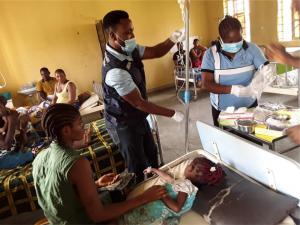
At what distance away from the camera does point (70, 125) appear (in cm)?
119

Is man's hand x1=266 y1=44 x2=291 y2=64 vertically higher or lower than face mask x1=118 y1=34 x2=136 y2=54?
lower

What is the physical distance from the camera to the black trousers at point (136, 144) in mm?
1916

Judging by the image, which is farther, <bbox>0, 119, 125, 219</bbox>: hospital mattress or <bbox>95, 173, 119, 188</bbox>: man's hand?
<bbox>0, 119, 125, 219</bbox>: hospital mattress

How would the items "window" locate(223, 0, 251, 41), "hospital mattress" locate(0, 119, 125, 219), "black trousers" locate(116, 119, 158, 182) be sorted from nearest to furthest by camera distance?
"black trousers" locate(116, 119, 158, 182)
"hospital mattress" locate(0, 119, 125, 219)
"window" locate(223, 0, 251, 41)

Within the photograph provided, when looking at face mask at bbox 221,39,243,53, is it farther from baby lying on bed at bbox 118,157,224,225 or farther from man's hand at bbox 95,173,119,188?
man's hand at bbox 95,173,119,188

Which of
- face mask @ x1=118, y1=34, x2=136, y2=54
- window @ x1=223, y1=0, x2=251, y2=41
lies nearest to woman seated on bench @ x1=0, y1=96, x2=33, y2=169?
face mask @ x1=118, y1=34, x2=136, y2=54

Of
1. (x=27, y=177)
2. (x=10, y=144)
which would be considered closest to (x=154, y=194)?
(x=27, y=177)

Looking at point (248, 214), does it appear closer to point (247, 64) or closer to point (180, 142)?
point (247, 64)

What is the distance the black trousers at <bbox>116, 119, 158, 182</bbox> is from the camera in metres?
1.92

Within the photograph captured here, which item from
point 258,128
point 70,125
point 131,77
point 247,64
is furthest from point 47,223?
point 247,64

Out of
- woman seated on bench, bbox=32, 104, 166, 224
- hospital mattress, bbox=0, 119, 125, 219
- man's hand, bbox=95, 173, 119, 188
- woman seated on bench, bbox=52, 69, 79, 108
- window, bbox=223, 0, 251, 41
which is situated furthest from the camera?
window, bbox=223, 0, 251, 41

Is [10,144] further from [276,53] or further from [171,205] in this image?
[276,53]

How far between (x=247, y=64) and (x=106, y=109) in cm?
110

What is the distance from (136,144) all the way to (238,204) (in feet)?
2.88
